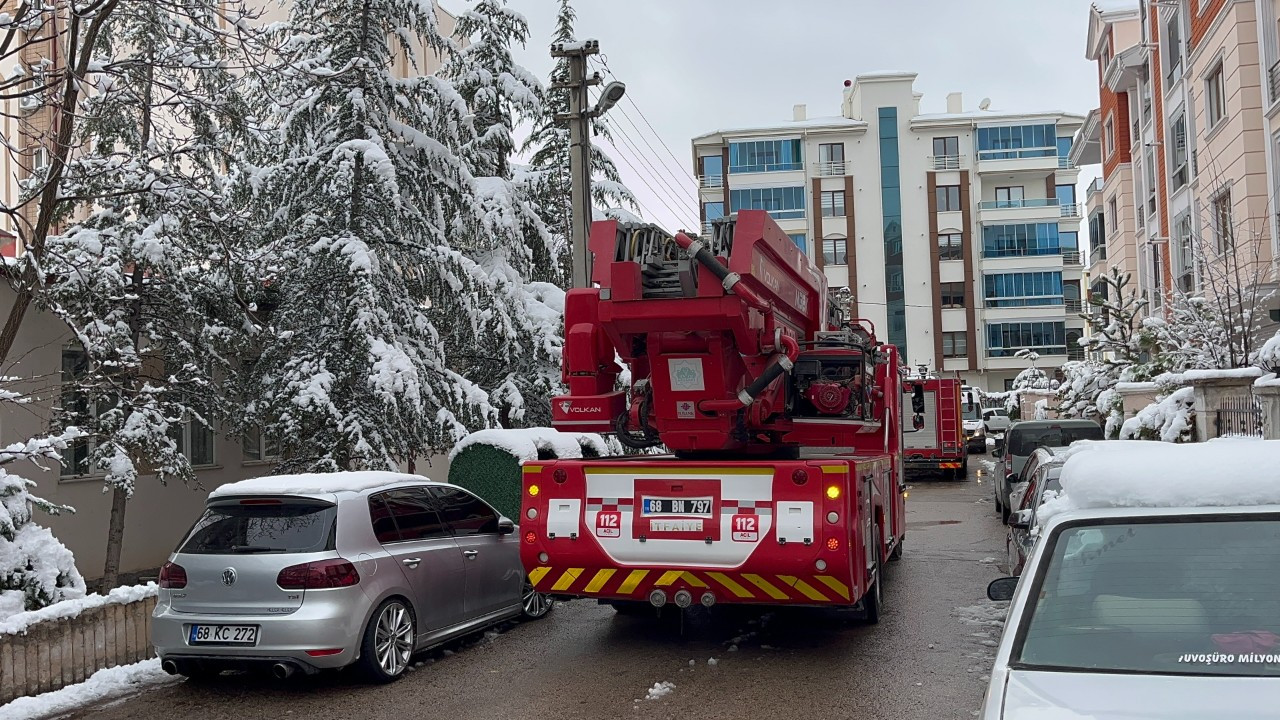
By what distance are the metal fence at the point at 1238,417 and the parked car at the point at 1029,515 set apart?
13.3 ft

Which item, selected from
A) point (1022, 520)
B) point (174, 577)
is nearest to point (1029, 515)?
point (1022, 520)

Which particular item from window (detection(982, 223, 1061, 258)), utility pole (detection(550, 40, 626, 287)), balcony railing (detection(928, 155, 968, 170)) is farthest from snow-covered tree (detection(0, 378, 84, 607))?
balcony railing (detection(928, 155, 968, 170))

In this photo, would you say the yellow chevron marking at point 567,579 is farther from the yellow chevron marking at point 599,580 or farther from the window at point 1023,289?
the window at point 1023,289

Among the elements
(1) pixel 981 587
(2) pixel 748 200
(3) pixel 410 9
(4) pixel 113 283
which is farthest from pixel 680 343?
(2) pixel 748 200

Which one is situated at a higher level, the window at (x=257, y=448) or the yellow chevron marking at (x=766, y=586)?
the window at (x=257, y=448)

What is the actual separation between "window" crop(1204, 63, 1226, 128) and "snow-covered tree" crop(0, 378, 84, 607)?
76.1 ft

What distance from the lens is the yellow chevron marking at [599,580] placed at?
8391 millimetres

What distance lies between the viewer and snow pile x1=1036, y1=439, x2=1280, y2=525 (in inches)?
162

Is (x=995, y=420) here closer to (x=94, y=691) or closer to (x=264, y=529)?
(x=264, y=529)

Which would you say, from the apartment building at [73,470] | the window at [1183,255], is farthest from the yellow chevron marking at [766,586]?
the window at [1183,255]

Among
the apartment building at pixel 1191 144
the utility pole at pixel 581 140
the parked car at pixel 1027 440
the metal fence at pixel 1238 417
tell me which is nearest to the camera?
the metal fence at pixel 1238 417

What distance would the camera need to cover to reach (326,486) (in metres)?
8.05

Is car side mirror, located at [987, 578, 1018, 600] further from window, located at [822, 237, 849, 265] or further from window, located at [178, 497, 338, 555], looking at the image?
window, located at [822, 237, 849, 265]

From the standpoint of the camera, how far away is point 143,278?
44.8 feet
